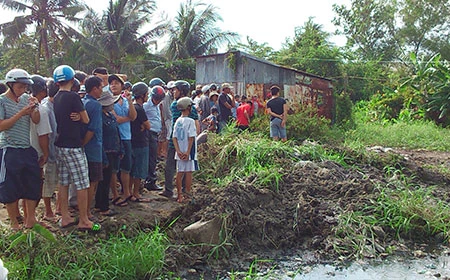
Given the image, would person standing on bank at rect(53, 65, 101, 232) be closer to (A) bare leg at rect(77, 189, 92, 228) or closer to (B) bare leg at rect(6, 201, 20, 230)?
(A) bare leg at rect(77, 189, 92, 228)

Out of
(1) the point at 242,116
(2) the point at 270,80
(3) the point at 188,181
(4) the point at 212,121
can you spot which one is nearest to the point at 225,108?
(1) the point at 242,116

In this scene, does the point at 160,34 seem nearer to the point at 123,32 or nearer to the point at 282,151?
the point at 123,32

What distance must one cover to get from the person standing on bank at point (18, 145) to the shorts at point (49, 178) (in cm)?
49

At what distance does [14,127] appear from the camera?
457 centimetres

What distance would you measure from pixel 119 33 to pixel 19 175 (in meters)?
22.5

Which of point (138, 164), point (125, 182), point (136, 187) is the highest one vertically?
point (138, 164)

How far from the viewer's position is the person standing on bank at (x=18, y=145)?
14.8 feet

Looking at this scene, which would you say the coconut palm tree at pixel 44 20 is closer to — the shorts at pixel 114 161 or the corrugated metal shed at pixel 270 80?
the corrugated metal shed at pixel 270 80

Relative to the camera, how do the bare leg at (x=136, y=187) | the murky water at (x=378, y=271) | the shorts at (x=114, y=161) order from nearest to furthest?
the murky water at (x=378, y=271) → the shorts at (x=114, y=161) → the bare leg at (x=136, y=187)

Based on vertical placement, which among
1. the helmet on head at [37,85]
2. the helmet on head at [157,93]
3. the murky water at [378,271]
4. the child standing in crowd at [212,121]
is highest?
the helmet on head at [37,85]

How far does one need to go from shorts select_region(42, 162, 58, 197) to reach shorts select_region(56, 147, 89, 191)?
0.31 meters

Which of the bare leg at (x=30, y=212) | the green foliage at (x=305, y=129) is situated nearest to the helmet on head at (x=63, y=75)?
the bare leg at (x=30, y=212)

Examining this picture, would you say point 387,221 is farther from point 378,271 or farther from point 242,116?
point 242,116

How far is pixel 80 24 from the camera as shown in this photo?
27188mm
